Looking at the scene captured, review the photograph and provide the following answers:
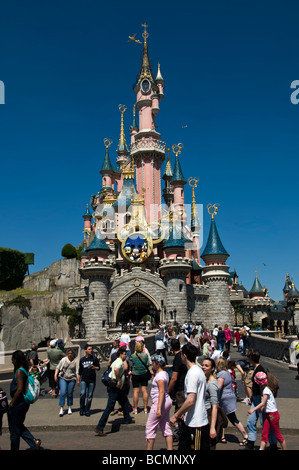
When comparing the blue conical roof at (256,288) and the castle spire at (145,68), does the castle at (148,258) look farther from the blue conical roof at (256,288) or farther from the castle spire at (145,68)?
the blue conical roof at (256,288)

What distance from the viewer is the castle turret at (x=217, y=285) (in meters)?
31.5

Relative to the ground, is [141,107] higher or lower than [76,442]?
higher

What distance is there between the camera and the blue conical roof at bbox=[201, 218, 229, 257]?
1271 inches

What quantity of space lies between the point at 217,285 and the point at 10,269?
29796 millimetres

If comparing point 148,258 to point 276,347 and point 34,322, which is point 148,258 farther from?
point 276,347

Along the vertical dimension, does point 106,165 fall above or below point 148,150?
above

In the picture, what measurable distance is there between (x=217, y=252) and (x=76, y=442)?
85.7ft

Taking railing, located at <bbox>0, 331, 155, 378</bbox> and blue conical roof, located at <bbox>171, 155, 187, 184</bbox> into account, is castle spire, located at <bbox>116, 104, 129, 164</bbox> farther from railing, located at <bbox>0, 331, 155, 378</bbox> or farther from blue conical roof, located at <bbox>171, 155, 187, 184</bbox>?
railing, located at <bbox>0, 331, 155, 378</bbox>

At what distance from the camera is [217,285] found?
31922mm

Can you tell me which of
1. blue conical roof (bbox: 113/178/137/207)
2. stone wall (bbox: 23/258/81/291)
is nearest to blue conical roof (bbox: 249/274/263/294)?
blue conical roof (bbox: 113/178/137/207)

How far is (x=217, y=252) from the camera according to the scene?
1267 inches

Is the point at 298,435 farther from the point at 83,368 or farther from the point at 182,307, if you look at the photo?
the point at 182,307

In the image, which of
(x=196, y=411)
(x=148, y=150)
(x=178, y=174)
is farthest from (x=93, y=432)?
(x=178, y=174)

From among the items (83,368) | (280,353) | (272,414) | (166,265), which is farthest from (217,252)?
(272,414)
